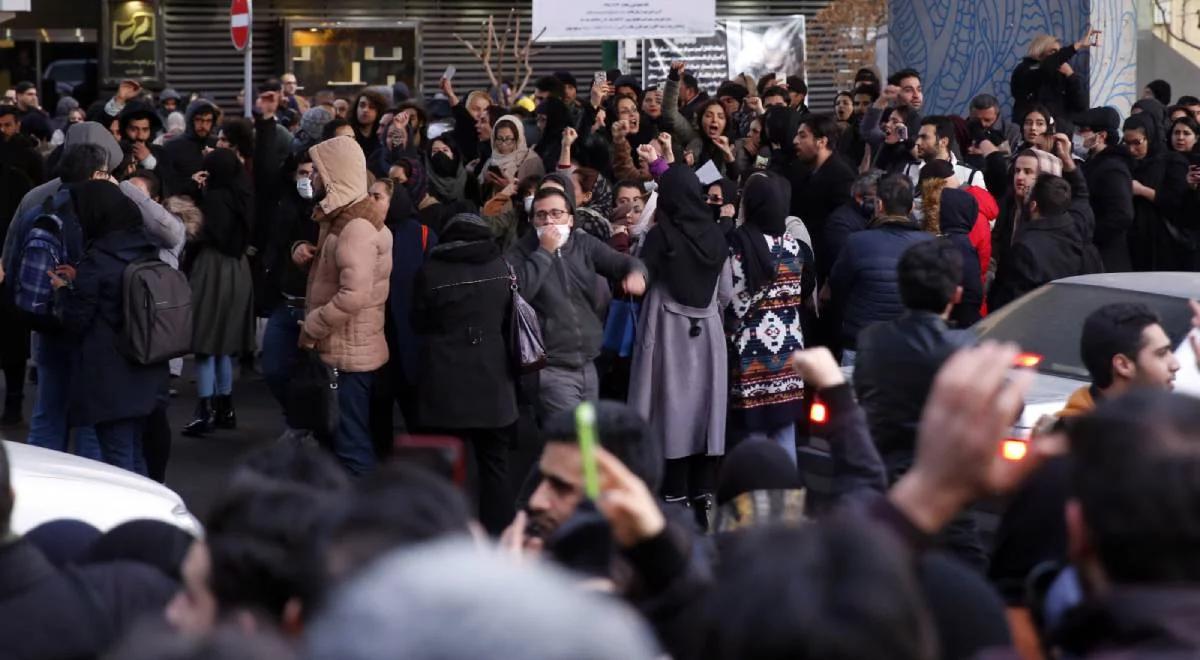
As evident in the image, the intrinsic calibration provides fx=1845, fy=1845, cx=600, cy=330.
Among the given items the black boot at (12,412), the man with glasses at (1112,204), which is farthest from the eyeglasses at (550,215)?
the man with glasses at (1112,204)

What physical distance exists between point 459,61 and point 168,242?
1915cm

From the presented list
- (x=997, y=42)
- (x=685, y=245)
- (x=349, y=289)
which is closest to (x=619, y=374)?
(x=685, y=245)

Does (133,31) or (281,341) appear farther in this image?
(133,31)

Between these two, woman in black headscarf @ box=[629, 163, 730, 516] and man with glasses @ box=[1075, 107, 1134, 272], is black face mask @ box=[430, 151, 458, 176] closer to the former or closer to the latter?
woman in black headscarf @ box=[629, 163, 730, 516]

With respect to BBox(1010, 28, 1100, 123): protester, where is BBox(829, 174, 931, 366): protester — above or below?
below

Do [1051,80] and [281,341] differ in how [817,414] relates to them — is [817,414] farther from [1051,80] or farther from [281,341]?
[1051,80]

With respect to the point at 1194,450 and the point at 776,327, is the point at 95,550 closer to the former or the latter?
the point at 1194,450

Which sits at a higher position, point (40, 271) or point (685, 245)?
point (685, 245)

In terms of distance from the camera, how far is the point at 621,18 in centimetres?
1540

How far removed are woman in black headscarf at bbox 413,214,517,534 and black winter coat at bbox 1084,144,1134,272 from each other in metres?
5.08

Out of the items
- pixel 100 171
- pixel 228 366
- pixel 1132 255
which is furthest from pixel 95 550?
pixel 1132 255

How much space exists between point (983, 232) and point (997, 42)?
273 inches

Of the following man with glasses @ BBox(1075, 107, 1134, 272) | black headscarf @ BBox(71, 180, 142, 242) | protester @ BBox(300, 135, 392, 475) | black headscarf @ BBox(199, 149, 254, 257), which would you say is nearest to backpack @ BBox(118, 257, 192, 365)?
black headscarf @ BBox(71, 180, 142, 242)

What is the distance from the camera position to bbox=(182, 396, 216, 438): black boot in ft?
35.5
